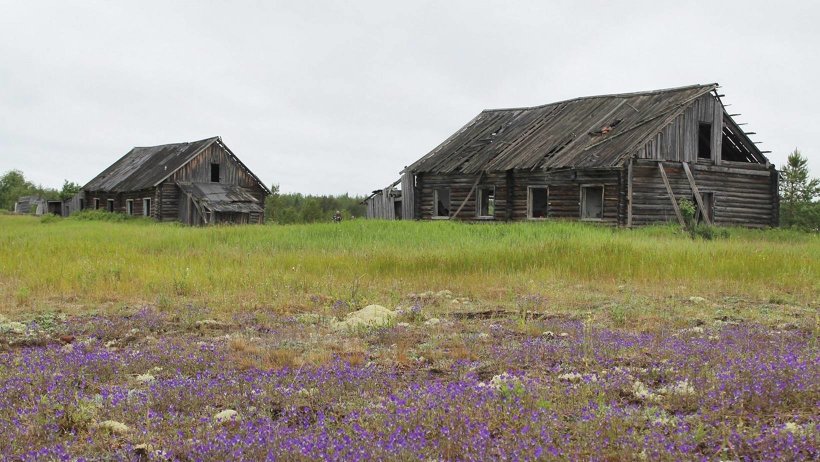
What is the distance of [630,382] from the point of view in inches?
190

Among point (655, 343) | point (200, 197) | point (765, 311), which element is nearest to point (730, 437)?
point (655, 343)

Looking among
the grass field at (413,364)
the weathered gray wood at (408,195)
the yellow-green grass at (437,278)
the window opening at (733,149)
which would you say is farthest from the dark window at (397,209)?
the grass field at (413,364)

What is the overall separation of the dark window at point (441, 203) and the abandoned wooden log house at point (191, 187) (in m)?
13.0

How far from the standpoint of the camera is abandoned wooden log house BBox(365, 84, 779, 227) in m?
26.0

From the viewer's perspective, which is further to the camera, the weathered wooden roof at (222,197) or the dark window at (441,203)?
the weathered wooden roof at (222,197)

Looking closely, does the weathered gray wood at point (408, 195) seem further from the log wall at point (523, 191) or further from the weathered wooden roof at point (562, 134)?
the weathered wooden roof at point (562, 134)

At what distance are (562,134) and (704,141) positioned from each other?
6.07 m

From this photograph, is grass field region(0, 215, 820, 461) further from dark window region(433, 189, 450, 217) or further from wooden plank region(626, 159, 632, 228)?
dark window region(433, 189, 450, 217)

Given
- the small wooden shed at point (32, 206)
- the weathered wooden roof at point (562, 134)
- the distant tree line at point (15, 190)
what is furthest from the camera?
the distant tree line at point (15, 190)

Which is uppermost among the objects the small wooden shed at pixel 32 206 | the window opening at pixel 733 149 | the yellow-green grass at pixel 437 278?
the window opening at pixel 733 149

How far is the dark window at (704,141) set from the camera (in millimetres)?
28422

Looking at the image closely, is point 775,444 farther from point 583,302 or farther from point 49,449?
point 583,302

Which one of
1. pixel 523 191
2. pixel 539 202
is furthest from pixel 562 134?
pixel 539 202

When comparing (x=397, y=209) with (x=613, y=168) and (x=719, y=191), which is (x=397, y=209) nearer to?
(x=613, y=168)
